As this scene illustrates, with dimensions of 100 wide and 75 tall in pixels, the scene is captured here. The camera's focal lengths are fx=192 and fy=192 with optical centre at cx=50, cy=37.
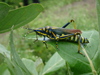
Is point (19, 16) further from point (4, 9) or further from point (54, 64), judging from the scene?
point (54, 64)

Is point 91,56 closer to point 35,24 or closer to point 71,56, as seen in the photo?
point 71,56

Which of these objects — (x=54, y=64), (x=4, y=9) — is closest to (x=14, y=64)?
(x=4, y=9)

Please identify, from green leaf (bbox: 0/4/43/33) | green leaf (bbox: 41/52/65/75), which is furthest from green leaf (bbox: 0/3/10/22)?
green leaf (bbox: 41/52/65/75)

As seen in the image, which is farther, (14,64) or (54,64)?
(54,64)

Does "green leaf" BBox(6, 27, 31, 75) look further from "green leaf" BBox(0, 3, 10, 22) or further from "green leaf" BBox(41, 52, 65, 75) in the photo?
"green leaf" BBox(41, 52, 65, 75)

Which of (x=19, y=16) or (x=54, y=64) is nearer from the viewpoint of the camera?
(x=19, y=16)

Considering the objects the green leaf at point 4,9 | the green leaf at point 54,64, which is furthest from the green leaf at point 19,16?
the green leaf at point 54,64

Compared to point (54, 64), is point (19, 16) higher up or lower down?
higher up

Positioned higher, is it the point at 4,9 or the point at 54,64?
the point at 4,9

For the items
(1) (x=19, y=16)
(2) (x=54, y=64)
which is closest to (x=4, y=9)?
(1) (x=19, y=16)
